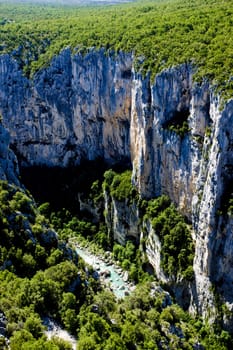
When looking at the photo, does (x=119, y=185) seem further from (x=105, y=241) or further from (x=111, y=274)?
(x=111, y=274)

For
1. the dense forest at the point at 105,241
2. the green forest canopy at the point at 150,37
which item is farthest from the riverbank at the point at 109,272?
the green forest canopy at the point at 150,37

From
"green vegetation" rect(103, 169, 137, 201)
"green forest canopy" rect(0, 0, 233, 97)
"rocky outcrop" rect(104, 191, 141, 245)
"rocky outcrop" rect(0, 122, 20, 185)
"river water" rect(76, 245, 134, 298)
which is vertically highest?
"green forest canopy" rect(0, 0, 233, 97)

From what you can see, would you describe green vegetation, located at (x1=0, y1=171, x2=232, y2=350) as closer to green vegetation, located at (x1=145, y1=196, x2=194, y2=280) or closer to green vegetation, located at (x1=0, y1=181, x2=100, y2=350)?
green vegetation, located at (x1=0, y1=181, x2=100, y2=350)

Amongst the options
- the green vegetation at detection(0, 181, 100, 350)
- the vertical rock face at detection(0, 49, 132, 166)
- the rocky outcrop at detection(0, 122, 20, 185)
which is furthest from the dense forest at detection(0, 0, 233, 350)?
the vertical rock face at detection(0, 49, 132, 166)

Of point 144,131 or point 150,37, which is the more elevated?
point 150,37

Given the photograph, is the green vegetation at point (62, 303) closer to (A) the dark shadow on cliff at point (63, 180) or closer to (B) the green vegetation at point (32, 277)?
(B) the green vegetation at point (32, 277)

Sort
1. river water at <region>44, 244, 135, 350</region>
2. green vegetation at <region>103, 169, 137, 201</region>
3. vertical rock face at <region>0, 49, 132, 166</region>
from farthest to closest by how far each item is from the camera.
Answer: vertical rock face at <region>0, 49, 132, 166</region> → green vegetation at <region>103, 169, 137, 201</region> → river water at <region>44, 244, 135, 350</region>

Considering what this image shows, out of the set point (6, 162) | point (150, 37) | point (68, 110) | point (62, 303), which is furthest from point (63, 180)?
point (62, 303)
